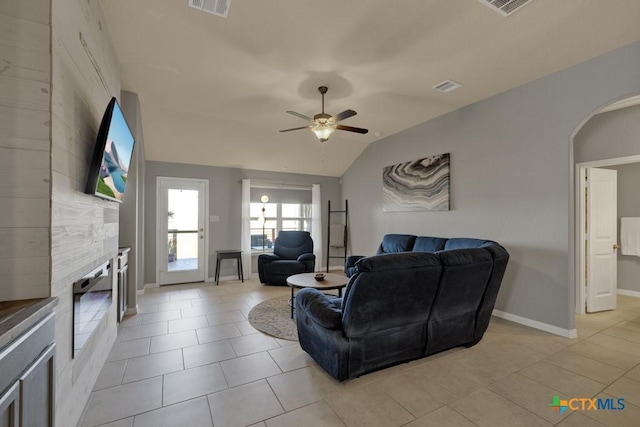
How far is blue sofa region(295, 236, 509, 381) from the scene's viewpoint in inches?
85.7

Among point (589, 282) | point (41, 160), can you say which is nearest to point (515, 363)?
point (589, 282)

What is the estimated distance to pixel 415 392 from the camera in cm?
218

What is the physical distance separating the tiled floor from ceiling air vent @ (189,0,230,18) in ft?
9.69

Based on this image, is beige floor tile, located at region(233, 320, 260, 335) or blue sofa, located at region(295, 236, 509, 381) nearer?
blue sofa, located at region(295, 236, 509, 381)

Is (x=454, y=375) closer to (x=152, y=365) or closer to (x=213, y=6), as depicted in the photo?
(x=152, y=365)

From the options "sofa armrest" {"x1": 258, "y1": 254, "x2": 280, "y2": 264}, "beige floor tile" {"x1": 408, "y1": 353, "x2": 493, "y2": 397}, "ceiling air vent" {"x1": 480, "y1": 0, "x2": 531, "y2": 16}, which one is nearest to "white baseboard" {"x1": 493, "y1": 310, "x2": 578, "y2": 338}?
"beige floor tile" {"x1": 408, "y1": 353, "x2": 493, "y2": 397}

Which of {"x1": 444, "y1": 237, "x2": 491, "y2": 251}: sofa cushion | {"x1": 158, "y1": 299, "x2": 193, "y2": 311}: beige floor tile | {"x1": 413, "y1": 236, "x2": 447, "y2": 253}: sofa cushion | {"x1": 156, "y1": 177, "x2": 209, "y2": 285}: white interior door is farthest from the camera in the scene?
{"x1": 156, "y1": 177, "x2": 209, "y2": 285}: white interior door

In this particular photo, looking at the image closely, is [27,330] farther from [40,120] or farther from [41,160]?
[40,120]

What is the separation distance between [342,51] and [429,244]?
3.03 metres

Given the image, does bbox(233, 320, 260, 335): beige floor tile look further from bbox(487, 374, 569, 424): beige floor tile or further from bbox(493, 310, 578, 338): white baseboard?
bbox(493, 310, 578, 338): white baseboard

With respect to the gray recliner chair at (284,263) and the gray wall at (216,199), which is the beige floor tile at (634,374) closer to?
the gray recliner chair at (284,263)

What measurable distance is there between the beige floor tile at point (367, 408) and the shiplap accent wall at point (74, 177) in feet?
5.27

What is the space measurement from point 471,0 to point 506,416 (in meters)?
2.99

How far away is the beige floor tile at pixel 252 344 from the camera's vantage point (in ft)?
9.38
